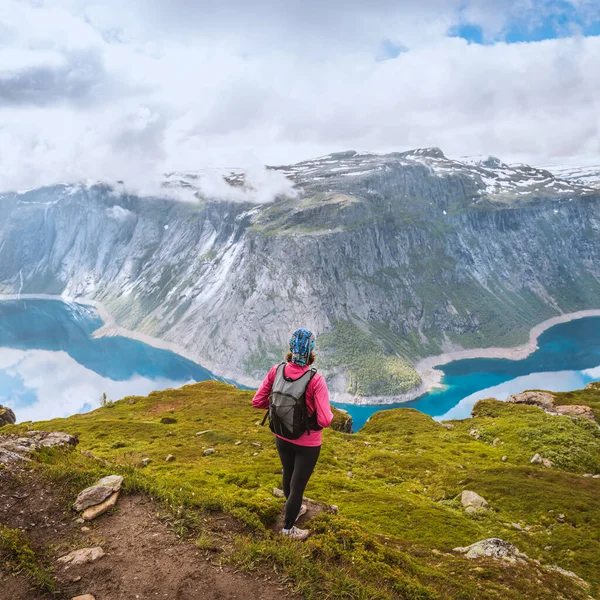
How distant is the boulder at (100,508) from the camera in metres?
10.4

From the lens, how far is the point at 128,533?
9.95 meters

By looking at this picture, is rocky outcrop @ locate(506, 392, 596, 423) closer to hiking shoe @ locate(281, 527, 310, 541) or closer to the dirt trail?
hiking shoe @ locate(281, 527, 310, 541)

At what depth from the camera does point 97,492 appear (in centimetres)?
1106

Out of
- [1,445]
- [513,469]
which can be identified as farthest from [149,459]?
[513,469]

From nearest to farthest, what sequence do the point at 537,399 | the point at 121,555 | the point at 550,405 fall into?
the point at 121,555
the point at 550,405
the point at 537,399

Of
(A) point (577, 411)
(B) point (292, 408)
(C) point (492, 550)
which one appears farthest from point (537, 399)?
(B) point (292, 408)

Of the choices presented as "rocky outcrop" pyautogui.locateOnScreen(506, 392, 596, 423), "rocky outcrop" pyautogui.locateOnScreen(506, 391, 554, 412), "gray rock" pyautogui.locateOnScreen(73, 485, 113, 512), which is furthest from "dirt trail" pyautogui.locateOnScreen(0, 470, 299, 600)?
"rocky outcrop" pyautogui.locateOnScreen(506, 391, 554, 412)

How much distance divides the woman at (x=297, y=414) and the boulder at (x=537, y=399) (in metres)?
45.2

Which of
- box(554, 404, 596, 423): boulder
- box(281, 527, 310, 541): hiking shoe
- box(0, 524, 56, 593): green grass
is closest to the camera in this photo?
box(0, 524, 56, 593): green grass

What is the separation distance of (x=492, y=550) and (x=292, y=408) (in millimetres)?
9121

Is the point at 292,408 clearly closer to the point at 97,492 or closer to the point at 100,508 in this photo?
the point at 100,508

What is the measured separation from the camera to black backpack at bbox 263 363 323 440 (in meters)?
9.70

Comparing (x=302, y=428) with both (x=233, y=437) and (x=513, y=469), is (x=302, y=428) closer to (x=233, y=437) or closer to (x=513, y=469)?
(x=513, y=469)

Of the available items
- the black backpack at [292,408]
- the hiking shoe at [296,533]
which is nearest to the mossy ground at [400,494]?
the hiking shoe at [296,533]
